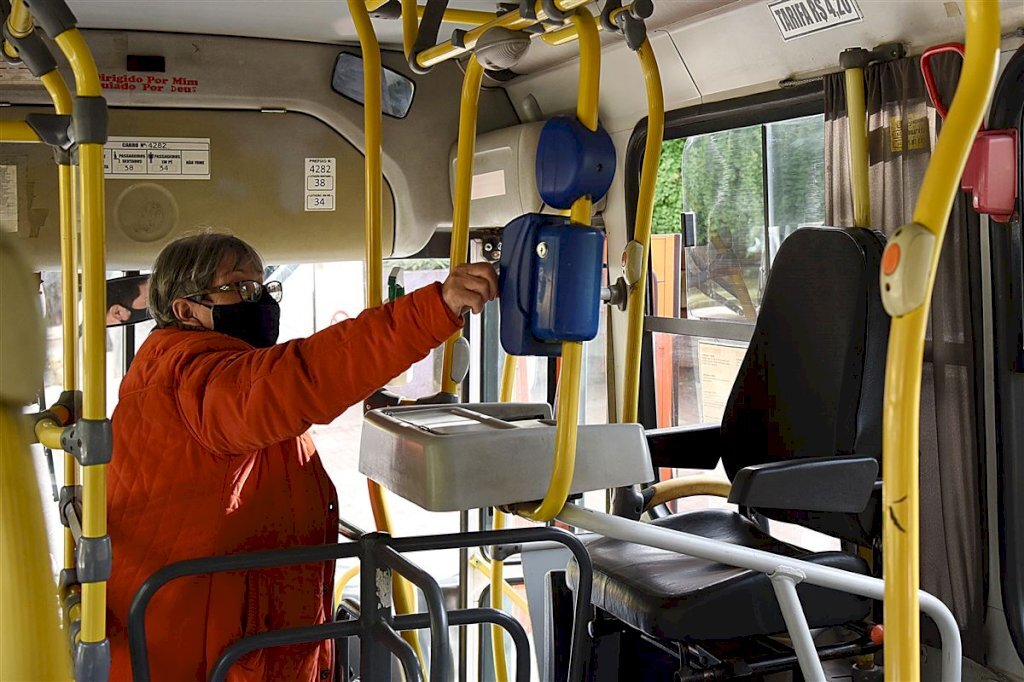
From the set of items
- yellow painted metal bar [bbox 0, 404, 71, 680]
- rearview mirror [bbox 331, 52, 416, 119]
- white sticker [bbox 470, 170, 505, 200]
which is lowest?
yellow painted metal bar [bbox 0, 404, 71, 680]

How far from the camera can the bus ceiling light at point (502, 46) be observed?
1.99 meters

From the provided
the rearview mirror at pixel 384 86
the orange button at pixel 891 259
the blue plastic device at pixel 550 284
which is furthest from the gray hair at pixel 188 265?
the rearview mirror at pixel 384 86

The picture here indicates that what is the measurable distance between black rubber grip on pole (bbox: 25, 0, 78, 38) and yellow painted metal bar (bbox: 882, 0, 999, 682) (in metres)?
1.35

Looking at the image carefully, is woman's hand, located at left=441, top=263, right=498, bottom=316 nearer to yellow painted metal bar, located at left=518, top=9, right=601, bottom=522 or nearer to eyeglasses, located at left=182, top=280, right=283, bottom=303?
yellow painted metal bar, located at left=518, top=9, right=601, bottom=522

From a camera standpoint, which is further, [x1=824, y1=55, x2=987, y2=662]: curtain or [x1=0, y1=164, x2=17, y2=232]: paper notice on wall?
[x1=0, y1=164, x2=17, y2=232]: paper notice on wall

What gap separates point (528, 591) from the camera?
384cm

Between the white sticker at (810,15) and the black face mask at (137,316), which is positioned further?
the black face mask at (137,316)

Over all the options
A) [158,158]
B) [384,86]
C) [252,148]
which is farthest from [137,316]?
[384,86]

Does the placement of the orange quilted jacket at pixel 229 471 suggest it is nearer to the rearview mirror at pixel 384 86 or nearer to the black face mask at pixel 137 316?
the black face mask at pixel 137 316

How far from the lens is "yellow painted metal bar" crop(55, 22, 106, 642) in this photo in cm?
178

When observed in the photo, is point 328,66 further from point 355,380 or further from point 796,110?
point 355,380

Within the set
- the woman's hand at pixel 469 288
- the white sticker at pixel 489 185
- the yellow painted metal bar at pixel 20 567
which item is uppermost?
the white sticker at pixel 489 185

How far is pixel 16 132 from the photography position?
215cm

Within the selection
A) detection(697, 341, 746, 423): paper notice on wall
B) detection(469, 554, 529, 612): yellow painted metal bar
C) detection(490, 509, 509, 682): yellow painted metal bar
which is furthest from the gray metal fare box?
detection(469, 554, 529, 612): yellow painted metal bar
